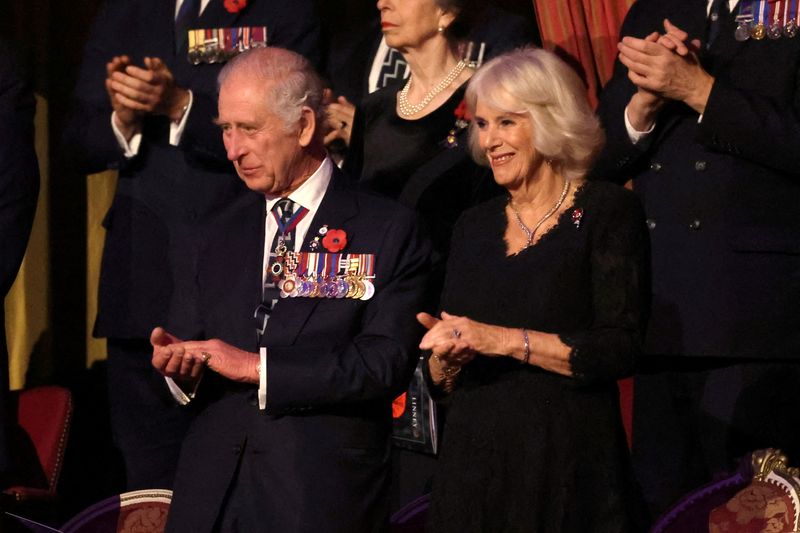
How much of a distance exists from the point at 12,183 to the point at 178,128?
0.54 meters

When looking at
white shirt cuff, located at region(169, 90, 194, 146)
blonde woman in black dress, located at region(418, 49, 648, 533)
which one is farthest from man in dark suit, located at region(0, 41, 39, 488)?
blonde woman in black dress, located at region(418, 49, 648, 533)

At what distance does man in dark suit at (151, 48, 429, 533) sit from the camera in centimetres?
296

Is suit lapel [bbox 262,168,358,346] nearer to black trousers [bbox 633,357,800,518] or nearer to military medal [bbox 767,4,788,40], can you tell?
black trousers [bbox 633,357,800,518]

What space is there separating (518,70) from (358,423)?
876 millimetres

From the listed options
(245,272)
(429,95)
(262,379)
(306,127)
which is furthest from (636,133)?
(262,379)

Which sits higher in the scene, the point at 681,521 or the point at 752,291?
the point at 752,291

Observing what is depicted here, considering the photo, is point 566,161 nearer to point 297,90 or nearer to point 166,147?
point 297,90

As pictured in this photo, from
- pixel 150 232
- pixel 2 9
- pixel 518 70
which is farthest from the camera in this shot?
pixel 2 9

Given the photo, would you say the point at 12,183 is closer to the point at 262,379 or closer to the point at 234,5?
the point at 234,5

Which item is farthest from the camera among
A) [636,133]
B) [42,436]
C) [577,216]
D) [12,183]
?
[42,436]

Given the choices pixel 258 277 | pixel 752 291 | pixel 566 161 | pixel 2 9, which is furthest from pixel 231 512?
pixel 2 9

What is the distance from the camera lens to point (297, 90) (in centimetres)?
326

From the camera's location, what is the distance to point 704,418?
11.2 feet

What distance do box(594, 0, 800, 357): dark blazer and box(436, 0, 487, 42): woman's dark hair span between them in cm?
70
